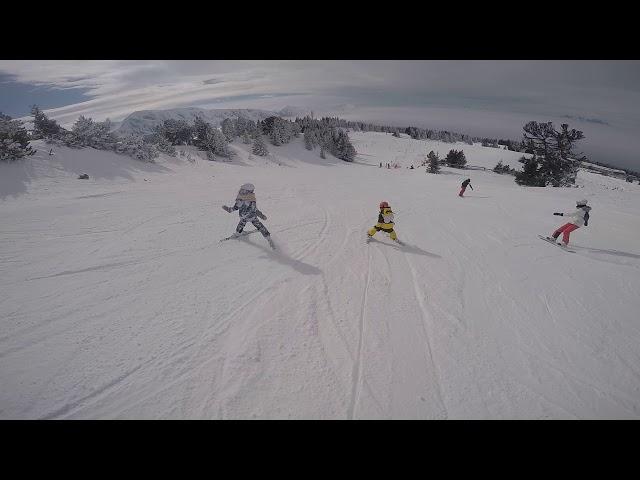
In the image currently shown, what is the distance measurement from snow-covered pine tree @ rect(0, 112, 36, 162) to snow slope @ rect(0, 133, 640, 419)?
10.3 feet

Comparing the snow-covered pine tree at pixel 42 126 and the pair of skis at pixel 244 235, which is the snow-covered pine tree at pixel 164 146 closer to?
the snow-covered pine tree at pixel 42 126

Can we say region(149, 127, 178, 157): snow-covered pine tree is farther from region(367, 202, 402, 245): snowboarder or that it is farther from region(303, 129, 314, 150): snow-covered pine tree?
region(303, 129, 314, 150): snow-covered pine tree

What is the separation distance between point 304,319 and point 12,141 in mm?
15929

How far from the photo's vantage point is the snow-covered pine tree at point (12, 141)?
12062mm

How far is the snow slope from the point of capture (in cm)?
338

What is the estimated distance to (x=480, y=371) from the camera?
3.83m

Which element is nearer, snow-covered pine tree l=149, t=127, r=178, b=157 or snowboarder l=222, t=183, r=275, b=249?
snowboarder l=222, t=183, r=275, b=249

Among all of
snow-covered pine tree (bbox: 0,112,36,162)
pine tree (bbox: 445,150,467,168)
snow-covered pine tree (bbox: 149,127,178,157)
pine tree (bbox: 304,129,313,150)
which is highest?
snow-covered pine tree (bbox: 0,112,36,162)

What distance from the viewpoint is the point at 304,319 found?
4789 mm

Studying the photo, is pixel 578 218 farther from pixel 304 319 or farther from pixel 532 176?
pixel 532 176

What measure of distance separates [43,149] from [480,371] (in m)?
20.2

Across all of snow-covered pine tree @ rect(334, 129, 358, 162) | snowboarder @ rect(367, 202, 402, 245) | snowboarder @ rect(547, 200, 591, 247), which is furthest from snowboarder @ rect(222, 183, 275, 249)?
snow-covered pine tree @ rect(334, 129, 358, 162)

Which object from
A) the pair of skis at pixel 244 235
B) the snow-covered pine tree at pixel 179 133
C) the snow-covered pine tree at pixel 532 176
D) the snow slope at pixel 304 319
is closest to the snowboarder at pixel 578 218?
the snow slope at pixel 304 319
